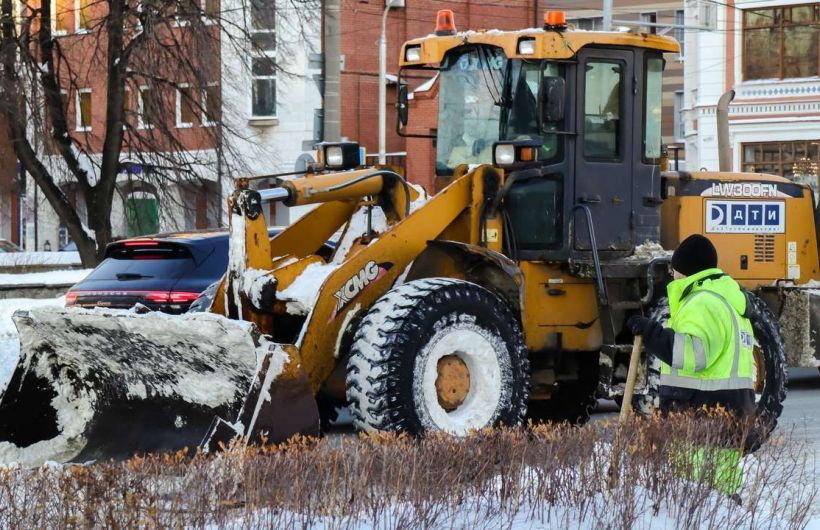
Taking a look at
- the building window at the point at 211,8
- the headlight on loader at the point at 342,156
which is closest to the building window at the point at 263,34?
→ the building window at the point at 211,8

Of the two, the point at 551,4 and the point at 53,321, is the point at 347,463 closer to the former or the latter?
the point at 53,321

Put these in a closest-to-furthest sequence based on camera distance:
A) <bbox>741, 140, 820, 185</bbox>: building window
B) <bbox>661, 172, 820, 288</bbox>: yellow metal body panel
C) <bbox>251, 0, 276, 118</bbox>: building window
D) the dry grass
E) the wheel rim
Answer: the dry grass
the wheel rim
<bbox>661, 172, 820, 288</bbox>: yellow metal body panel
<bbox>251, 0, 276, 118</bbox>: building window
<bbox>741, 140, 820, 185</bbox>: building window

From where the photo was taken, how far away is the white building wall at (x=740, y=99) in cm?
4166

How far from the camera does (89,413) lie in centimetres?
985

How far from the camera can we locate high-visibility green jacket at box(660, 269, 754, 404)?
7473 mm

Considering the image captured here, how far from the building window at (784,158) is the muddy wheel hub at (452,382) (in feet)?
107

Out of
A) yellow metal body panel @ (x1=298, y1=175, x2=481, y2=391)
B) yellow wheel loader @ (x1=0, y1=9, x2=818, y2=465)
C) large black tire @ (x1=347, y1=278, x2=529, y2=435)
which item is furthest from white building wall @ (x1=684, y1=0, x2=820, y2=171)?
large black tire @ (x1=347, y1=278, x2=529, y2=435)

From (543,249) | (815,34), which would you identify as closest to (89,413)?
(543,249)

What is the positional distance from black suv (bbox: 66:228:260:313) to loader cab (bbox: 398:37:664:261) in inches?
130

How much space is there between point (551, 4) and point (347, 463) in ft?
188

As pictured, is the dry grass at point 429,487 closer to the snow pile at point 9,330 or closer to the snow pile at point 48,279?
the snow pile at point 9,330

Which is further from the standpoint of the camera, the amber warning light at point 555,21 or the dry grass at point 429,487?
the amber warning light at point 555,21

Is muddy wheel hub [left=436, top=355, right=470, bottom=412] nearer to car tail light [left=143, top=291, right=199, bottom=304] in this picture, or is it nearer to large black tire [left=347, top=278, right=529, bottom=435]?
large black tire [left=347, top=278, right=529, bottom=435]

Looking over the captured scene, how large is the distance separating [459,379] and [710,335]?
2640mm
